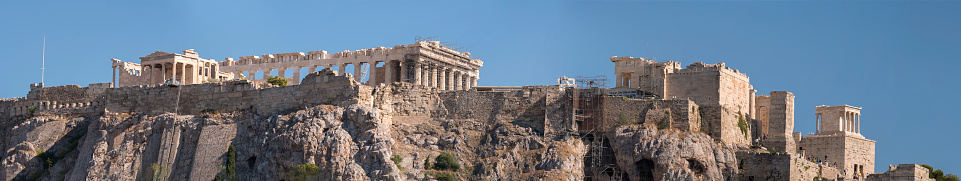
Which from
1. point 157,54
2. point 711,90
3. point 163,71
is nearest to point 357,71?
point 163,71

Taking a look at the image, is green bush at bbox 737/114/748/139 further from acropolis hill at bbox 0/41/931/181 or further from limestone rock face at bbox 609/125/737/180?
limestone rock face at bbox 609/125/737/180

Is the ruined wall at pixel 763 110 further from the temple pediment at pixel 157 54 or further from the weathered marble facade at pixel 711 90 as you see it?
the temple pediment at pixel 157 54

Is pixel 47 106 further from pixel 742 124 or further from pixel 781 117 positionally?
pixel 781 117

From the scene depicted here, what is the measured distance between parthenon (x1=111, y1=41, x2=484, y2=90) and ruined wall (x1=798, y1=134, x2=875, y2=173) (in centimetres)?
2365

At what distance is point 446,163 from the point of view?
8931cm

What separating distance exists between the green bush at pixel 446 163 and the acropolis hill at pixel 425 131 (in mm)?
252

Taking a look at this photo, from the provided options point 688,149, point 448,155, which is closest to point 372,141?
point 448,155

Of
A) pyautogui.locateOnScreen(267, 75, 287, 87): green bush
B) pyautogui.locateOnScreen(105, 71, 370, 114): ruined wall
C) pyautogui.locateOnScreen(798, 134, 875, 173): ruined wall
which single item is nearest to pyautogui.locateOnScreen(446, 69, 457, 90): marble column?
pyautogui.locateOnScreen(267, 75, 287, 87): green bush

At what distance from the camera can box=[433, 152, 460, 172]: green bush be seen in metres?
89.1

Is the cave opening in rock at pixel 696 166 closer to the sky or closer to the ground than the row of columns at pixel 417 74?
closer to the ground

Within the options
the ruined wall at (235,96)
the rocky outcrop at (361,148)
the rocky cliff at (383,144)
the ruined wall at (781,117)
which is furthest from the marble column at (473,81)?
the ruined wall at (781,117)

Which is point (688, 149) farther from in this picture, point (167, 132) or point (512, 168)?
point (167, 132)

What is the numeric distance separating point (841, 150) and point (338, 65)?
34.2m

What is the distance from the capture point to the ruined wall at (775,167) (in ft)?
291
